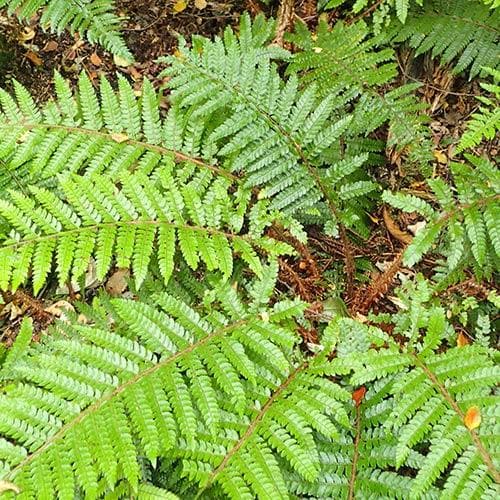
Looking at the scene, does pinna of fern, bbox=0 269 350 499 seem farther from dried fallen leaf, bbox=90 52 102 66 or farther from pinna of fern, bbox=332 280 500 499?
dried fallen leaf, bbox=90 52 102 66

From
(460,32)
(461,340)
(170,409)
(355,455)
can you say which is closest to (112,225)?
(170,409)

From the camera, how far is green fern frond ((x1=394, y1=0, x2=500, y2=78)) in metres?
3.84

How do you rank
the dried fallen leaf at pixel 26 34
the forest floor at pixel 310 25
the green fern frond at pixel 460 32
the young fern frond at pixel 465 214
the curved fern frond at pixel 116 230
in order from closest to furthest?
the curved fern frond at pixel 116 230 → the young fern frond at pixel 465 214 → the forest floor at pixel 310 25 → the green fern frond at pixel 460 32 → the dried fallen leaf at pixel 26 34

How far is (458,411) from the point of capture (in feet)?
8.15

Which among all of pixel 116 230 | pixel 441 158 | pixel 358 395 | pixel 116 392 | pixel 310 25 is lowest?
pixel 116 392

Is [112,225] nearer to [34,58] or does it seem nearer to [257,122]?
[257,122]

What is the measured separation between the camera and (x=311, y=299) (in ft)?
11.9

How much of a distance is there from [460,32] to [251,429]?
113 inches

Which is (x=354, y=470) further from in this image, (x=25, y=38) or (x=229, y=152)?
(x=25, y=38)

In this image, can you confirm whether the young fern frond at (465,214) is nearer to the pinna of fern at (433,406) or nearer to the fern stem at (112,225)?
the pinna of fern at (433,406)

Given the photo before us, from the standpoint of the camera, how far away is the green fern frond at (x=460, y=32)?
12.6ft

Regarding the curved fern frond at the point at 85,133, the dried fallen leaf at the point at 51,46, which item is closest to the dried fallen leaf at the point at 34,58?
the dried fallen leaf at the point at 51,46

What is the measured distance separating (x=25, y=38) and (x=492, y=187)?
4099 millimetres

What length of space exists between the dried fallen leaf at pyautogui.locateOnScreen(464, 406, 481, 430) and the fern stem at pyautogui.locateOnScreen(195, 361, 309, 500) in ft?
2.64
